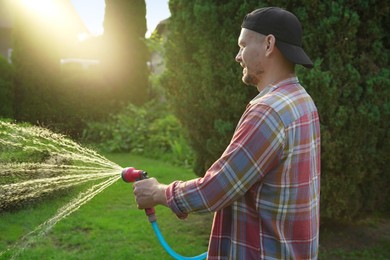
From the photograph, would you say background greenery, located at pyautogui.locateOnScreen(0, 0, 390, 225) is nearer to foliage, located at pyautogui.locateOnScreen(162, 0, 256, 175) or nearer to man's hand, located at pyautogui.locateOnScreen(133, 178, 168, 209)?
foliage, located at pyautogui.locateOnScreen(162, 0, 256, 175)

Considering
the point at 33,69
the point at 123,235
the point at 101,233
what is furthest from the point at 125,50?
the point at 123,235

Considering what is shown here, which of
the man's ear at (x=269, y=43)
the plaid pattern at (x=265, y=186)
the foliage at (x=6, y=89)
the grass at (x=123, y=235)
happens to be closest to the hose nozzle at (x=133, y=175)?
the plaid pattern at (x=265, y=186)

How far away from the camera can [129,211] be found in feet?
21.3

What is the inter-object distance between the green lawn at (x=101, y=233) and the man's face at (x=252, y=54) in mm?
3135

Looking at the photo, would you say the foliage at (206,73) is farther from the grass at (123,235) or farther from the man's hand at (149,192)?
the man's hand at (149,192)

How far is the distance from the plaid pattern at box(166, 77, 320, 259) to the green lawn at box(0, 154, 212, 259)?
9.67 feet

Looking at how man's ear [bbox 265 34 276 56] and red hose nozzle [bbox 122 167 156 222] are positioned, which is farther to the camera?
red hose nozzle [bbox 122 167 156 222]

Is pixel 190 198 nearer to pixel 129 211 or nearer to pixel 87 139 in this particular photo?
pixel 129 211

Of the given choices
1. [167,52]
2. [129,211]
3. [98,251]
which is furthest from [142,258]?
[167,52]

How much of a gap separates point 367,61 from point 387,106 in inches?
17.9

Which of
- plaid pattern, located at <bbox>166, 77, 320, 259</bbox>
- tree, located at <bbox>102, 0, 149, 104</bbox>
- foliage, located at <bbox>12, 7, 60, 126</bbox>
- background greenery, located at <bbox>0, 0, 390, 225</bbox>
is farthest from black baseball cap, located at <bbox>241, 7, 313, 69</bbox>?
tree, located at <bbox>102, 0, 149, 104</bbox>

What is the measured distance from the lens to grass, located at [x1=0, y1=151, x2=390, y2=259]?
4.97m

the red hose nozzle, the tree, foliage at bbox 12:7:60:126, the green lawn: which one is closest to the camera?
the red hose nozzle

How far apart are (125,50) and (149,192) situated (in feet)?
42.9
